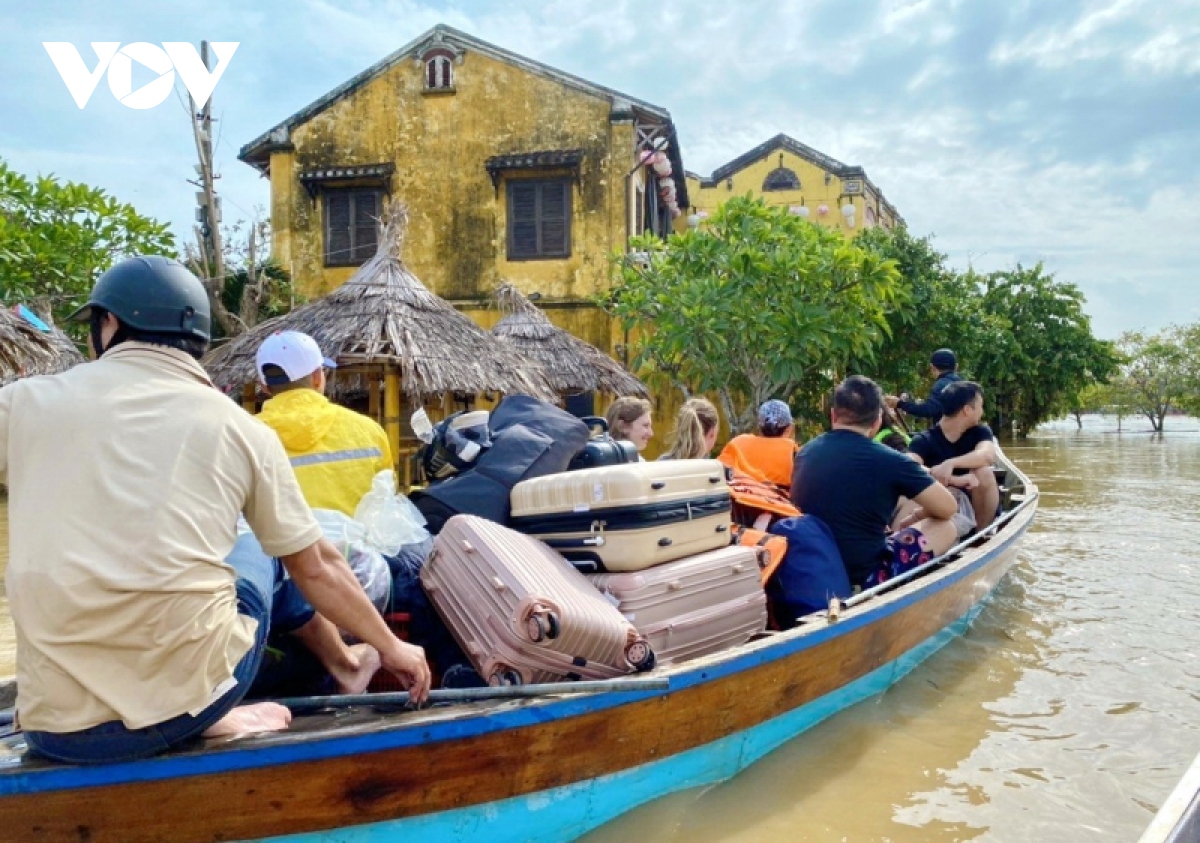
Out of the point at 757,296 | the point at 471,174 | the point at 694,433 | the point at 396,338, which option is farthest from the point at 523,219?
the point at 694,433

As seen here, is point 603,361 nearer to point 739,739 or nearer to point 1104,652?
point 1104,652

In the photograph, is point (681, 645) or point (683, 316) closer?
point (681, 645)

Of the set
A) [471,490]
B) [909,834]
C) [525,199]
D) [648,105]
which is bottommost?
[909,834]

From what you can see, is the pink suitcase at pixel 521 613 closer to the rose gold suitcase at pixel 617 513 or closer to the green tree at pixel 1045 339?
the rose gold suitcase at pixel 617 513

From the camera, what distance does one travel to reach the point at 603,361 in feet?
48.8

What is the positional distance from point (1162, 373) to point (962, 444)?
4827 cm

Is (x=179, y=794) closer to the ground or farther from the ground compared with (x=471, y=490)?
closer to the ground

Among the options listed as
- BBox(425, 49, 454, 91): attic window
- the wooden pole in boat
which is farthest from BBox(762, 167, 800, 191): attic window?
the wooden pole in boat

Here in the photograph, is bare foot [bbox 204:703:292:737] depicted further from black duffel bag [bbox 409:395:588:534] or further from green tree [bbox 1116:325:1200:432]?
green tree [bbox 1116:325:1200:432]

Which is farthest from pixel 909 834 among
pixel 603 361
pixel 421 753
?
pixel 603 361

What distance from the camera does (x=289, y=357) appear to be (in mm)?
3949

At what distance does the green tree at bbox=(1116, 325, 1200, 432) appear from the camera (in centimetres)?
4572

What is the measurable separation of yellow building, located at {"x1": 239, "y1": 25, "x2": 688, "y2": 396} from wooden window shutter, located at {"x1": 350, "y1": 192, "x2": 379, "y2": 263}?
2 cm

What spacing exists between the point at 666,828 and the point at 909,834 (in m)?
1.00
